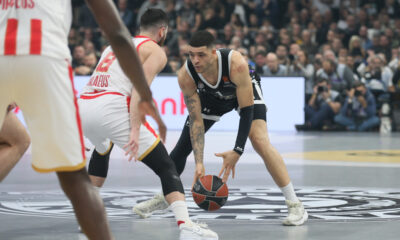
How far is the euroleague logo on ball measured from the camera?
624 cm

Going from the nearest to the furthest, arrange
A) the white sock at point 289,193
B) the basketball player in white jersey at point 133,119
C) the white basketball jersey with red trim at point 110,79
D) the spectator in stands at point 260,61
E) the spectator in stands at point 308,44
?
1. the basketball player in white jersey at point 133,119
2. the white basketball jersey with red trim at point 110,79
3. the white sock at point 289,193
4. the spectator in stands at point 260,61
5. the spectator in stands at point 308,44

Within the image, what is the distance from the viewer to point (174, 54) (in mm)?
19125

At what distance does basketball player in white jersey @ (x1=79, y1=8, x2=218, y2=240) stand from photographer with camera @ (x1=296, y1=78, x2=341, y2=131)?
1057 centimetres

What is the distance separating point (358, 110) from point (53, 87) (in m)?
13.5

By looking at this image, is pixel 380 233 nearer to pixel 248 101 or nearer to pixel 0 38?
pixel 248 101

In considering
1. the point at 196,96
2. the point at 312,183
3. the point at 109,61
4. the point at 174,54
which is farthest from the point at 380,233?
the point at 174,54

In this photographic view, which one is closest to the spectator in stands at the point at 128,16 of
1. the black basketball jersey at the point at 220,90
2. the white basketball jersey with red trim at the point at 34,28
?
the black basketball jersey at the point at 220,90

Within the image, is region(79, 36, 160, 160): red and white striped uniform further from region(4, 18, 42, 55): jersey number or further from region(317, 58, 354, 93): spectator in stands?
region(317, 58, 354, 93): spectator in stands

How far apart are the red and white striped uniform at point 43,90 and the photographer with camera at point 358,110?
13110 millimetres

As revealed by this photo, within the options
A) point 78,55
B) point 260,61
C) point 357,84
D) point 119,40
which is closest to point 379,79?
point 357,84

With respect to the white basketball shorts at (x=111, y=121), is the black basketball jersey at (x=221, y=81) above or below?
above

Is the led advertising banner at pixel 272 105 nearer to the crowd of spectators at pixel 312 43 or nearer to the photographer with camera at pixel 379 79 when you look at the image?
the crowd of spectators at pixel 312 43

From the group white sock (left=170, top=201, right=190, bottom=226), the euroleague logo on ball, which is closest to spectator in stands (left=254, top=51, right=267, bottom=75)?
the euroleague logo on ball

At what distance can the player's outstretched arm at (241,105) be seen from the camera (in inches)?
229
